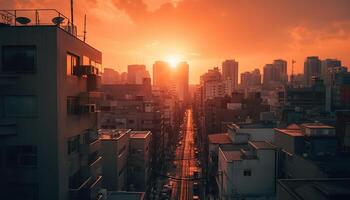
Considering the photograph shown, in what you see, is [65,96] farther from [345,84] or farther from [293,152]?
[345,84]

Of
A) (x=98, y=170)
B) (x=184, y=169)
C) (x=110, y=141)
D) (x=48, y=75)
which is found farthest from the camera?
(x=184, y=169)

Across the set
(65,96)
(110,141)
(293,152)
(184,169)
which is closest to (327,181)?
(293,152)

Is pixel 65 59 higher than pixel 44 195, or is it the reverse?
pixel 65 59

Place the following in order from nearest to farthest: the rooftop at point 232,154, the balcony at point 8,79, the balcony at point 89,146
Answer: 1. the balcony at point 8,79
2. the balcony at point 89,146
3. the rooftop at point 232,154

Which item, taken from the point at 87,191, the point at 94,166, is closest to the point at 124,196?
the point at 94,166

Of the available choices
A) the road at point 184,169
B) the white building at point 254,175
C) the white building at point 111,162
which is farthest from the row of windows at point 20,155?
the road at point 184,169

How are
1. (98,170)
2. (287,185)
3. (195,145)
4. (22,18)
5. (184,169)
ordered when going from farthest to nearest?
(195,145)
(184,169)
(98,170)
(287,185)
(22,18)

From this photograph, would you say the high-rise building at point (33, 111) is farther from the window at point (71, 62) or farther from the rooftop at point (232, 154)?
the rooftop at point (232, 154)

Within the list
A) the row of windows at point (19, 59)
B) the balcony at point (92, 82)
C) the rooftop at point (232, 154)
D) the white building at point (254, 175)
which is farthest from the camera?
the rooftop at point (232, 154)
